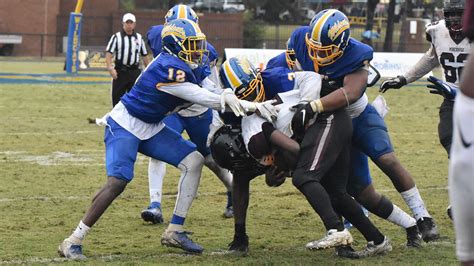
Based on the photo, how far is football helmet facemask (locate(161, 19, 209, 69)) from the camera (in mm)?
6305

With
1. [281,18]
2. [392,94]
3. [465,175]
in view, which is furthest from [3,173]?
[281,18]

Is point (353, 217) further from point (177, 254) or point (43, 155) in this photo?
point (43, 155)

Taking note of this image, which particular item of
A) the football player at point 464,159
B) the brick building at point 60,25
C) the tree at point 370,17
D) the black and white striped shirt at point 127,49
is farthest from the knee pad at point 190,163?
the tree at point 370,17

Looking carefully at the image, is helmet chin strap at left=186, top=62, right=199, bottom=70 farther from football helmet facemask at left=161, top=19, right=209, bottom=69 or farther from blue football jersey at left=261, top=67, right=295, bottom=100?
blue football jersey at left=261, top=67, right=295, bottom=100

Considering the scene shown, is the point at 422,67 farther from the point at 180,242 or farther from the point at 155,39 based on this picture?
the point at 180,242

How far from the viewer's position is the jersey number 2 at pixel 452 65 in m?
7.66

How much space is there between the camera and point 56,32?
3844 centimetres

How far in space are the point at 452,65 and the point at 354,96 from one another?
1.90 m

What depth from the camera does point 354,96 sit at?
6.13m

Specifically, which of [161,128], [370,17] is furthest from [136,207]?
[370,17]

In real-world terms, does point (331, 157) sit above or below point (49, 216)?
above

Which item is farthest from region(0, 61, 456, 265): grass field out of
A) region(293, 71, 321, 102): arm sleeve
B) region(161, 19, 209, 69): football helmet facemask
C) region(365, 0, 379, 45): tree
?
region(365, 0, 379, 45): tree

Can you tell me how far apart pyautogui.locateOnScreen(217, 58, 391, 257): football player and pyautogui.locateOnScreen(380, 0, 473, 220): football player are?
4.94 feet

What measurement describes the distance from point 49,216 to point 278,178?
248 cm
